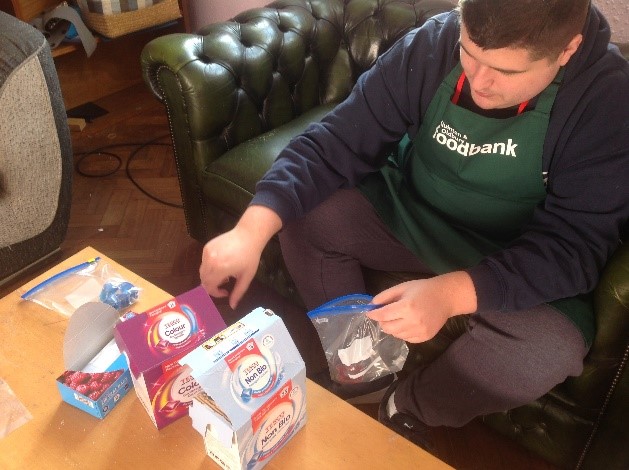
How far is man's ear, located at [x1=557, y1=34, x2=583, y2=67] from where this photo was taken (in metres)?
0.83

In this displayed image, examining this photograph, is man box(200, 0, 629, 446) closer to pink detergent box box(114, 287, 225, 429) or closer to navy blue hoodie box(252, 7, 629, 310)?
navy blue hoodie box(252, 7, 629, 310)

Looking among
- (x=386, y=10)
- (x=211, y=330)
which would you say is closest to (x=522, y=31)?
(x=211, y=330)

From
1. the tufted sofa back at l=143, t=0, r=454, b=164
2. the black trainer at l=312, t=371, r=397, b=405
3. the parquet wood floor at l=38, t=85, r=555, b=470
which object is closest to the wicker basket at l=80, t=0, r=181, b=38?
the parquet wood floor at l=38, t=85, r=555, b=470

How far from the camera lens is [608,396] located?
40.3 inches

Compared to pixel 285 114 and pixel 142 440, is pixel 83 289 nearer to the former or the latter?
pixel 142 440

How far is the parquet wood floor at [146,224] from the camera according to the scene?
1.24 meters

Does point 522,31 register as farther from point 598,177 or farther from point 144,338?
point 144,338

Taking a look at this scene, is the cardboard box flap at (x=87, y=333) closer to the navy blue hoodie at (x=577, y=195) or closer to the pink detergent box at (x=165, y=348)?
the pink detergent box at (x=165, y=348)

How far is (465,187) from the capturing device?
3.63 feet

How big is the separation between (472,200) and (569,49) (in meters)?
0.33

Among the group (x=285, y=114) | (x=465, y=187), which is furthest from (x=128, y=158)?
(x=465, y=187)

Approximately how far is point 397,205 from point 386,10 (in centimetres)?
74

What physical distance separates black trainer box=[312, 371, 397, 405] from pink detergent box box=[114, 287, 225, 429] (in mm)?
441

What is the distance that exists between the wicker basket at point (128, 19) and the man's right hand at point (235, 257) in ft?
5.25
